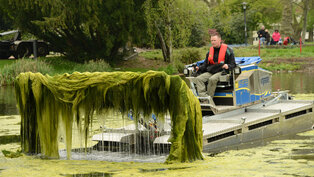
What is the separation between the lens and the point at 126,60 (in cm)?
4166

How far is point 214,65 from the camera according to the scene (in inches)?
520

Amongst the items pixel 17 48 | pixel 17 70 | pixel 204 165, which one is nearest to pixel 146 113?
pixel 204 165

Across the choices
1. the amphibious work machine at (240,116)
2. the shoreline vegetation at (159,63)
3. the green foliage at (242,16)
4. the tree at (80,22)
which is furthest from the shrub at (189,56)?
the amphibious work machine at (240,116)

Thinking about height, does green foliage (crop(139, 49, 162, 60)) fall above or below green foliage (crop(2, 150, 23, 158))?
above

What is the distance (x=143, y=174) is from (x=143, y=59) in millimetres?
33887

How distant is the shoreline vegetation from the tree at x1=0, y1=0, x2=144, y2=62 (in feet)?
3.53

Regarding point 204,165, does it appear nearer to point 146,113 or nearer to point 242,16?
point 146,113

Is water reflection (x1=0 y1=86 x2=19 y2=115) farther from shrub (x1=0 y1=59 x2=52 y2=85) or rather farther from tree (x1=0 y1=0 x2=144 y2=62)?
tree (x1=0 y1=0 x2=144 y2=62)

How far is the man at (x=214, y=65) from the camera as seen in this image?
1295cm

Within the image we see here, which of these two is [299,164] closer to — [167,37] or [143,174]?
[143,174]

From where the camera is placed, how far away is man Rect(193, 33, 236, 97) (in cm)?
1295

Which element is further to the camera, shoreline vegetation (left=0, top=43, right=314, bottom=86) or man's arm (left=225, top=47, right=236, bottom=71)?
shoreline vegetation (left=0, top=43, right=314, bottom=86)

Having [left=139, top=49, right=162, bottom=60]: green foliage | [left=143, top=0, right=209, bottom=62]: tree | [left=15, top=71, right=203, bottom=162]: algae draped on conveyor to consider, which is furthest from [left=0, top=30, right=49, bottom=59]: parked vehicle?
[left=15, top=71, right=203, bottom=162]: algae draped on conveyor

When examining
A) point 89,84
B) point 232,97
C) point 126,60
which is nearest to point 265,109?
point 232,97
